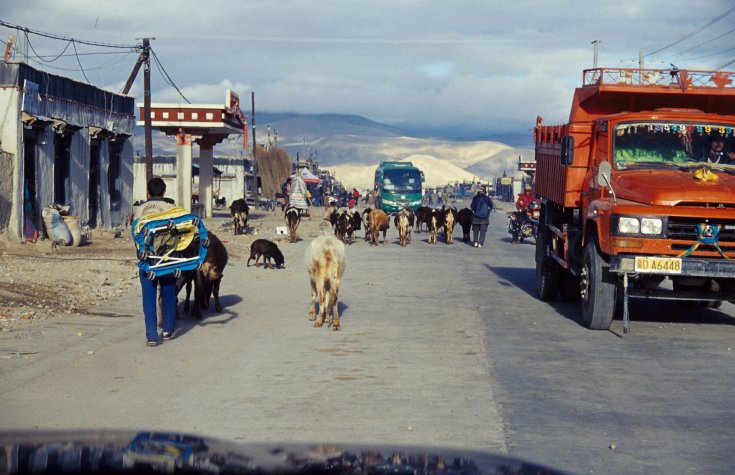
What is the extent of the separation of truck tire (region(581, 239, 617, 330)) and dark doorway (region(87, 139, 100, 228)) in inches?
868

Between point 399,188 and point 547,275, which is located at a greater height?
point 399,188

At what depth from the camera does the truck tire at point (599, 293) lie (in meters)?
12.7

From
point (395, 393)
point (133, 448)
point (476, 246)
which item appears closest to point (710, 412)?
point (395, 393)

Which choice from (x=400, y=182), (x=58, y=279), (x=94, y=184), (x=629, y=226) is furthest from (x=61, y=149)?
(x=400, y=182)

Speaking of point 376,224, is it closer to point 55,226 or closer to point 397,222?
point 397,222

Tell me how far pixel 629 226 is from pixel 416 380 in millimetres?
4488

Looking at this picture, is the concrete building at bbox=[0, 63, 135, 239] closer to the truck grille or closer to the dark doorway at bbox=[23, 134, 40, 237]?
the dark doorway at bbox=[23, 134, 40, 237]

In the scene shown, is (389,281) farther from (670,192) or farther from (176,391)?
(176,391)

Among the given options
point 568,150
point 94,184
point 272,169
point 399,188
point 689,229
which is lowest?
point 689,229

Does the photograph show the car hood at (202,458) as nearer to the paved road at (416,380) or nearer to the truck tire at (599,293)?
the paved road at (416,380)

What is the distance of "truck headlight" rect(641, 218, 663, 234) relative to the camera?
12.3 metres

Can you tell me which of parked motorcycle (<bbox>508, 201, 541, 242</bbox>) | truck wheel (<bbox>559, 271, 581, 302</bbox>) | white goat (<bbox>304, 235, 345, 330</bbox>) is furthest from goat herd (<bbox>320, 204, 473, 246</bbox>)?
white goat (<bbox>304, 235, 345, 330</bbox>)

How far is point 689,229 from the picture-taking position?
40.7 feet

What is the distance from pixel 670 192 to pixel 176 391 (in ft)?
22.8
